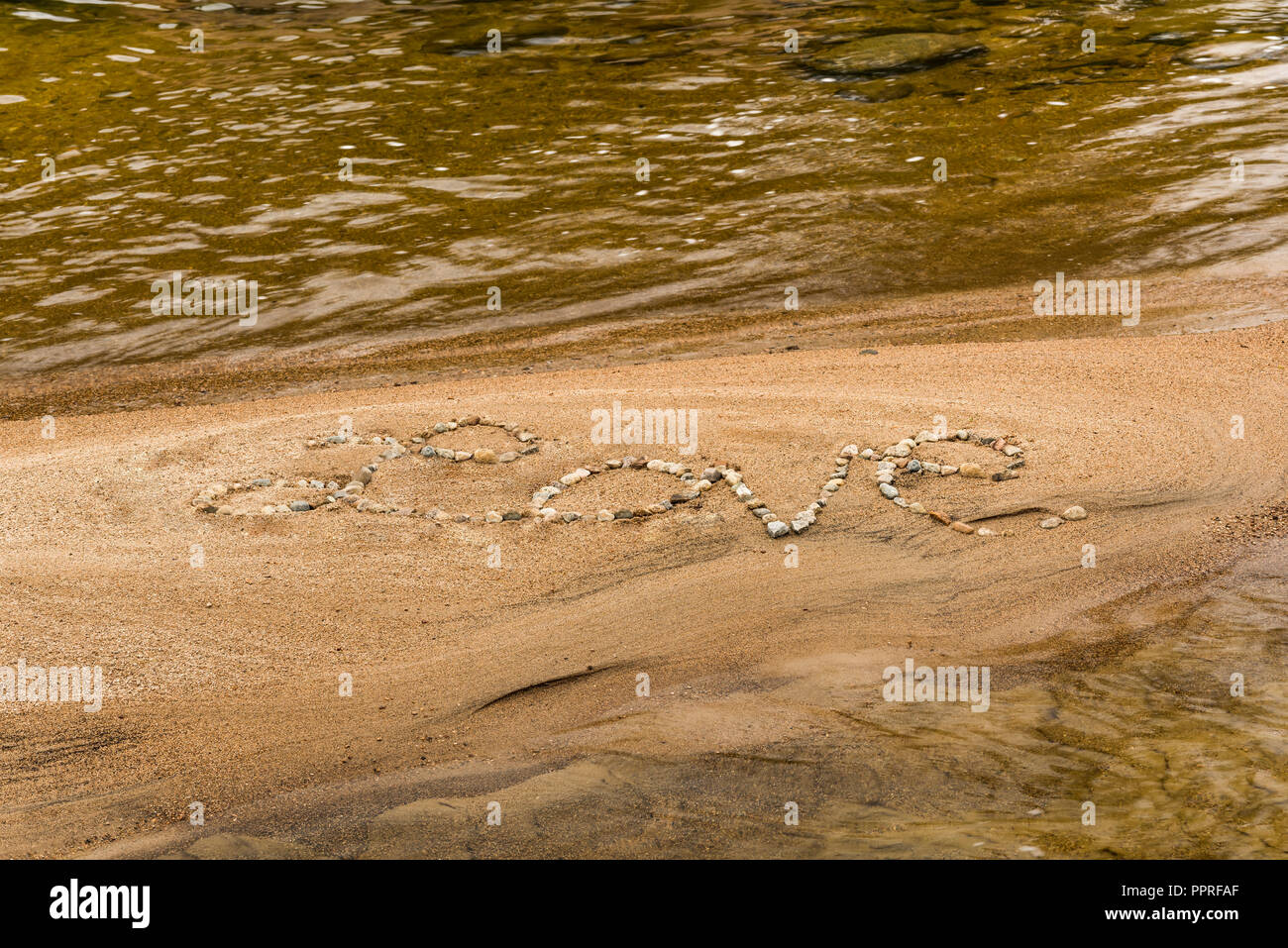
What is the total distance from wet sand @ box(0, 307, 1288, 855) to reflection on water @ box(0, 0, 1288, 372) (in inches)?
146

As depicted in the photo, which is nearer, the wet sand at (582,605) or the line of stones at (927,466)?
the wet sand at (582,605)

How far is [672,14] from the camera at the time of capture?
24.4 m

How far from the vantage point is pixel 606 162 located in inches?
679

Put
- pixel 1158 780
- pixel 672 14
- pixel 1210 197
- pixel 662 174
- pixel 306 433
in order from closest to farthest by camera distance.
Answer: pixel 1158 780 < pixel 306 433 < pixel 1210 197 < pixel 662 174 < pixel 672 14

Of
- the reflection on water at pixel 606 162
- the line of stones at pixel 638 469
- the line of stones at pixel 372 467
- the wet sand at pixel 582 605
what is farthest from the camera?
the reflection on water at pixel 606 162

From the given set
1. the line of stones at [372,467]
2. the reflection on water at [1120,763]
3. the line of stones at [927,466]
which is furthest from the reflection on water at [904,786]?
the line of stones at [372,467]

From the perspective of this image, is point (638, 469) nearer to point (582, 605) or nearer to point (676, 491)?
point (676, 491)

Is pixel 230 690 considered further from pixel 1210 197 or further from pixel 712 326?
pixel 1210 197

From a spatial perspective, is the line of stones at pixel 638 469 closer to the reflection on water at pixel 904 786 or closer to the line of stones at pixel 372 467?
the line of stones at pixel 372 467

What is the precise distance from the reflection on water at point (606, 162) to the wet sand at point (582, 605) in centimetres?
371

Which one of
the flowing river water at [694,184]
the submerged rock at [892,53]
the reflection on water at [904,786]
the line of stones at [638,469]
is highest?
the submerged rock at [892,53]

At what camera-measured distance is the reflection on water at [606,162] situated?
13750 millimetres

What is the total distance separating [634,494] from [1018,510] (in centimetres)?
267

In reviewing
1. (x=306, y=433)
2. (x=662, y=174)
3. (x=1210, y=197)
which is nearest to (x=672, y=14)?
(x=662, y=174)
